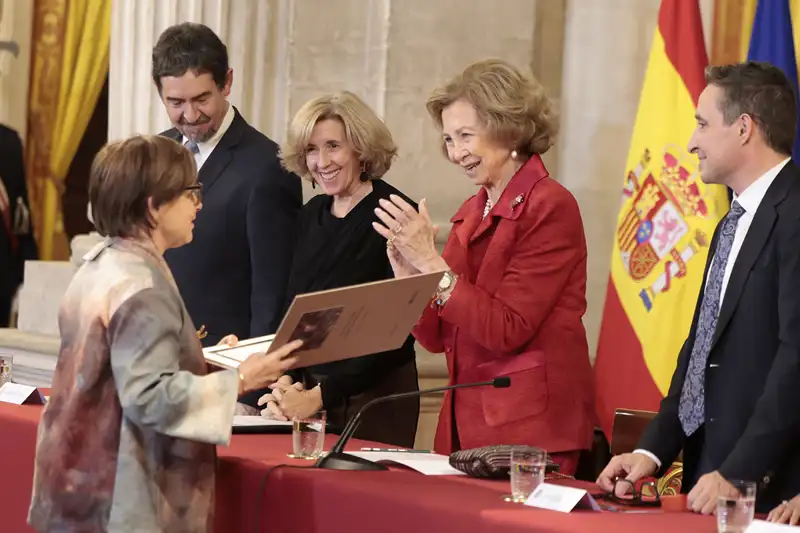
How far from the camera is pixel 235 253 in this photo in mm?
3887

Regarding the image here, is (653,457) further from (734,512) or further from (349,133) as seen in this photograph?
(349,133)

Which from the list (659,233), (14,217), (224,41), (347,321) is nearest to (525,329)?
(347,321)

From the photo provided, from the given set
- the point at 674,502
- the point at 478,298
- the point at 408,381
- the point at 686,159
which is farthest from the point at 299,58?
the point at 674,502

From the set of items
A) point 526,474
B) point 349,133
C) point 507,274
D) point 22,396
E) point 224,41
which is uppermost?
point 224,41

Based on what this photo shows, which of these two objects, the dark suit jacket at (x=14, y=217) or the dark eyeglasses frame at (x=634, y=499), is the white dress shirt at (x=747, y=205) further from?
the dark suit jacket at (x=14, y=217)

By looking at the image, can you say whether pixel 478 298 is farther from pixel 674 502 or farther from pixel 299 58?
pixel 299 58

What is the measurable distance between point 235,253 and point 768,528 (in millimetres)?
1890

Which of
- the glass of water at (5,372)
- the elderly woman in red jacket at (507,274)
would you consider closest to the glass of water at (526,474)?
the elderly woman in red jacket at (507,274)

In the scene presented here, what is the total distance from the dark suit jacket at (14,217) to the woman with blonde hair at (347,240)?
4420mm

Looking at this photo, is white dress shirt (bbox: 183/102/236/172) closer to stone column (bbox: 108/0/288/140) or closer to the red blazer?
the red blazer

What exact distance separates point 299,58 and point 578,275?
7.40 ft

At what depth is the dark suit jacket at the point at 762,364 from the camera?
268cm

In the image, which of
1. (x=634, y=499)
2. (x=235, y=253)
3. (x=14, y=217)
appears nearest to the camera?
(x=634, y=499)

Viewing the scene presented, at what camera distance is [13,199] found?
7938 mm
